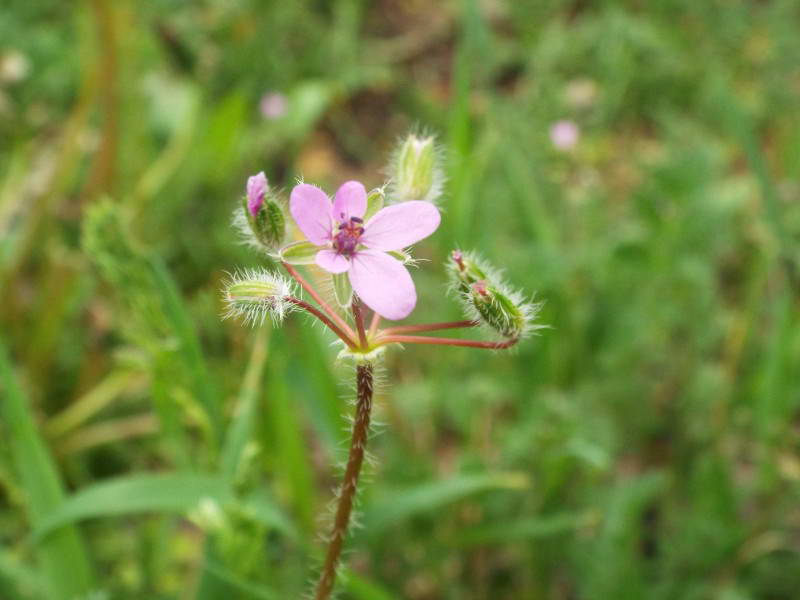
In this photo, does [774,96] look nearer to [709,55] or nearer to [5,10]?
[709,55]

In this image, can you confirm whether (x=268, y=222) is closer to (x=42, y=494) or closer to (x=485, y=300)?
(x=485, y=300)

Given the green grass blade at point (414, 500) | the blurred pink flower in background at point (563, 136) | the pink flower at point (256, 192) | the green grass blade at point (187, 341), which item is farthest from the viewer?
the blurred pink flower in background at point (563, 136)

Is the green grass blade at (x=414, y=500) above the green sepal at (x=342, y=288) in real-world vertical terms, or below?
above

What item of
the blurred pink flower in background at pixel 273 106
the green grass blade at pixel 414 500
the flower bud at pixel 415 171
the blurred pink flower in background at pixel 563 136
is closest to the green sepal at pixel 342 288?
the flower bud at pixel 415 171

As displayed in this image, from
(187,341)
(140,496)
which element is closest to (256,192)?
(187,341)

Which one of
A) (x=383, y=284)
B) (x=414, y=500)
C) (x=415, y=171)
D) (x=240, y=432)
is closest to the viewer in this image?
(x=383, y=284)

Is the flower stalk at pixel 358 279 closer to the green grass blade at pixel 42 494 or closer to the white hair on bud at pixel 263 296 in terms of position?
the white hair on bud at pixel 263 296

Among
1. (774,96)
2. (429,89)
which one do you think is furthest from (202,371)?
(774,96)
